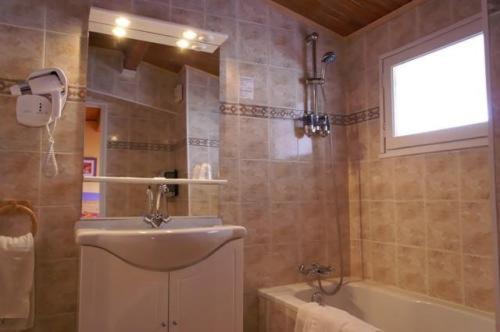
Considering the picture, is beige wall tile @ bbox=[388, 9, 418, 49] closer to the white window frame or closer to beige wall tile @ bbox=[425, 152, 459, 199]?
the white window frame

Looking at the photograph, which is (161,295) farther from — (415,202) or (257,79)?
(415,202)

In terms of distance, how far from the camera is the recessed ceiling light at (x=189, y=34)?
2.16 m

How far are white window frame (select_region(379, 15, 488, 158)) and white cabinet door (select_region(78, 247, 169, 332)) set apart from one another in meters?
1.60

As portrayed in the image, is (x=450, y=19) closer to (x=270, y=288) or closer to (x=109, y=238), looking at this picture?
(x=270, y=288)

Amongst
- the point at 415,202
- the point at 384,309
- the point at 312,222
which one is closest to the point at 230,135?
the point at 312,222

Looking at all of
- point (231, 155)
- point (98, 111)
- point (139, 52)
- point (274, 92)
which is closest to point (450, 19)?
point (274, 92)

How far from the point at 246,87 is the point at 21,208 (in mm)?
1397

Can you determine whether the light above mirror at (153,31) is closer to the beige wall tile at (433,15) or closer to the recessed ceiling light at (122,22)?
the recessed ceiling light at (122,22)

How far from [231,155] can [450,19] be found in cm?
144

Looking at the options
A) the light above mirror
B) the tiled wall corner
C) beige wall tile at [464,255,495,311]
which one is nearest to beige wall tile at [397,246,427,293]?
the tiled wall corner

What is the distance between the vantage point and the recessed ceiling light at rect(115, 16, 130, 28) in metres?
1.98

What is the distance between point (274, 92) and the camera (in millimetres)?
2422

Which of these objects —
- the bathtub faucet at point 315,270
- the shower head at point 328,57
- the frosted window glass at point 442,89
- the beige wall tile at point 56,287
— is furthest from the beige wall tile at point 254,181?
the beige wall tile at point 56,287

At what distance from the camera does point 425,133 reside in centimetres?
216
